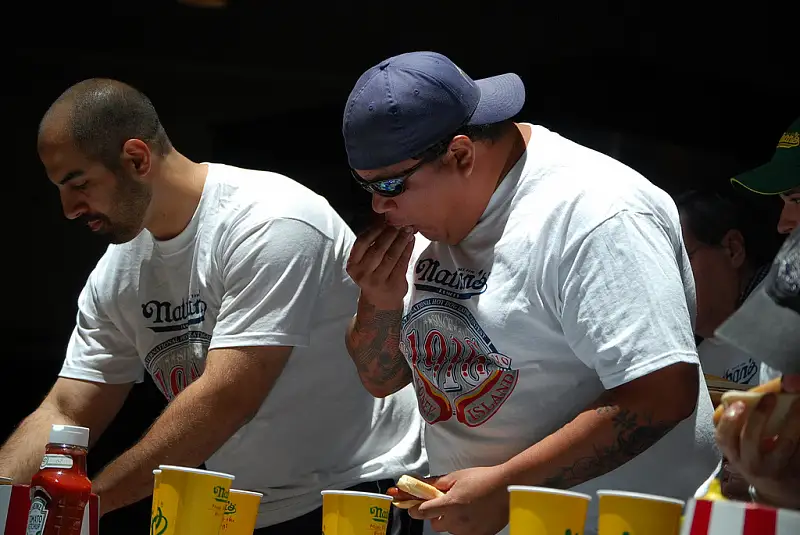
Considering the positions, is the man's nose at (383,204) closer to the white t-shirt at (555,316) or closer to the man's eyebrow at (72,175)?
the white t-shirt at (555,316)

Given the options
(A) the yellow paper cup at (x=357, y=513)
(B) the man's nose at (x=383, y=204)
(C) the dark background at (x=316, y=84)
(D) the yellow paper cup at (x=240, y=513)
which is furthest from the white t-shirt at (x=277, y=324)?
(C) the dark background at (x=316, y=84)

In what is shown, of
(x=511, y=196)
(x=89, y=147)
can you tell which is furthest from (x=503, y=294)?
(x=89, y=147)

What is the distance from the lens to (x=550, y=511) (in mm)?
1241

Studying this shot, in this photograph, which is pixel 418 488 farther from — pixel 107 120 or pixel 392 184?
pixel 107 120

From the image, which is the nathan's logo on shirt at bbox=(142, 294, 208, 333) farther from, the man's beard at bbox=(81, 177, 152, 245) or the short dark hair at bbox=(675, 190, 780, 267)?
the short dark hair at bbox=(675, 190, 780, 267)

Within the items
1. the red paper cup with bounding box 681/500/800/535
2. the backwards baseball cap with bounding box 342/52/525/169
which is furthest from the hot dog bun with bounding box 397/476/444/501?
the red paper cup with bounding box 681/500/800/535

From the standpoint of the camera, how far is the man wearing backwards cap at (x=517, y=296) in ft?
5.45

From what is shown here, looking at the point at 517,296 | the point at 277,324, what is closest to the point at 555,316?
the point at 517,296

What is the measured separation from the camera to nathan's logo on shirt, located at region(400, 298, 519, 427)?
1.83 m

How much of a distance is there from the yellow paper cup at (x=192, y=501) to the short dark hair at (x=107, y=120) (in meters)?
1.08

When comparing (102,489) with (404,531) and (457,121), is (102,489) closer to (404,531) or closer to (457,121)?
(404,531)

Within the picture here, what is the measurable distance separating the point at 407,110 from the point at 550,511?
769 millimetres

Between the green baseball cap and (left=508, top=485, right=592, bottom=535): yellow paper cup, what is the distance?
4.38ft

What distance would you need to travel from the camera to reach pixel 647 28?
3.35 meters
